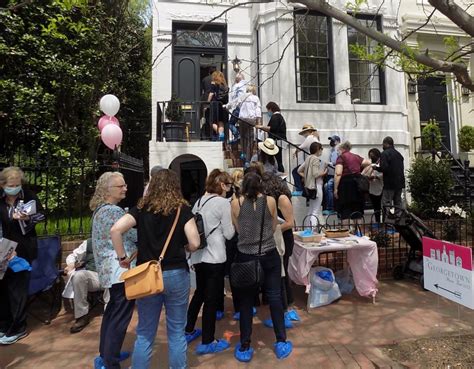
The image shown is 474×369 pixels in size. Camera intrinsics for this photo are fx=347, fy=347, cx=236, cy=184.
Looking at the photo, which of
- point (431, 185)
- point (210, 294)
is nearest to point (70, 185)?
point (210, 294)

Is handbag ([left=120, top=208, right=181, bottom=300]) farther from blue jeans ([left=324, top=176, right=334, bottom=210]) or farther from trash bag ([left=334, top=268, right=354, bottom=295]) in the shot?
blue jeans ([left=324, top=176, right=334, bottom=210])

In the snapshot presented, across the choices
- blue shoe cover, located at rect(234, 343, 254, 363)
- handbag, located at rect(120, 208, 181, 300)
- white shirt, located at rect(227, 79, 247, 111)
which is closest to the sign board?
blue shoe cover, located at rect(234, 343, 254, 363)

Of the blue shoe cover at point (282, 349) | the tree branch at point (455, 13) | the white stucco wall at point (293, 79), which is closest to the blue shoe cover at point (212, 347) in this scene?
the blue shoe cover at point (282, 349)

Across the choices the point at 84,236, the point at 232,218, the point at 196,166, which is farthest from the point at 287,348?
the point at 196,166

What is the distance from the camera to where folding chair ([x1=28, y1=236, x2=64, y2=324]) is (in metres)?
4.63

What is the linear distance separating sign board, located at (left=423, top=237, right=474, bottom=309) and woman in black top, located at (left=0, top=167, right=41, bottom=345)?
15.0ft

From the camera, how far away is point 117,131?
767 centimetres

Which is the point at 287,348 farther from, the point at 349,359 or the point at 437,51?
the point at 437,51

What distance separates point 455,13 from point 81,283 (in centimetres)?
509

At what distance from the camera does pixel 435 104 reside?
1205 centimetres

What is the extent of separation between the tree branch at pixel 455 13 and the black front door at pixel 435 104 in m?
9.45

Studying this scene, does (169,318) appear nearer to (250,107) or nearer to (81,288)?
(81,288)

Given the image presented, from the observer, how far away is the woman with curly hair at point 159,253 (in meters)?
2.88

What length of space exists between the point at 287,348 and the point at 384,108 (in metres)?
8.00
